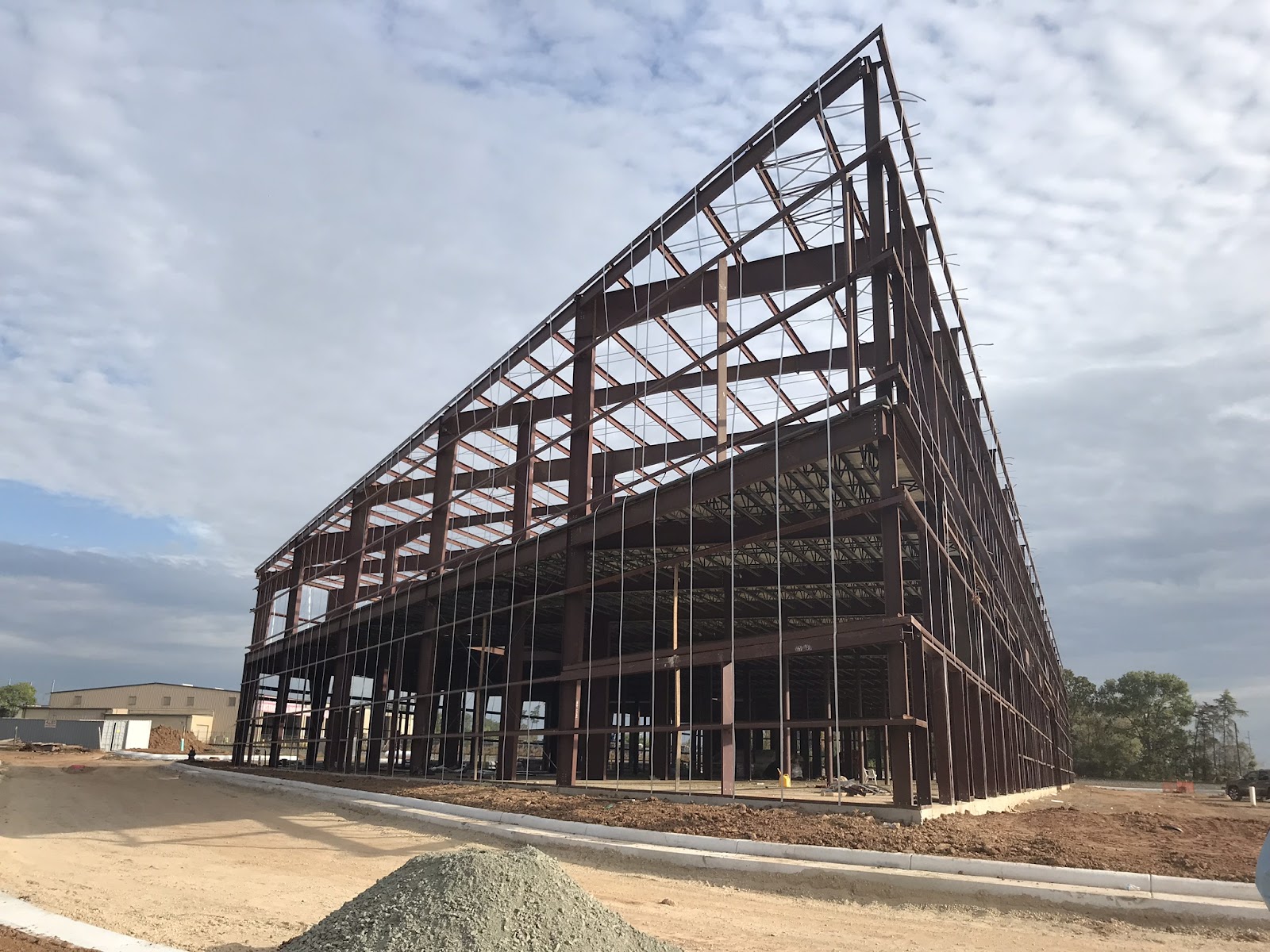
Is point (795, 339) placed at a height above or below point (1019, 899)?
above

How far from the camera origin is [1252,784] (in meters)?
45.2

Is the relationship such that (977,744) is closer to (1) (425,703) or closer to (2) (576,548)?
(2) (576,548)

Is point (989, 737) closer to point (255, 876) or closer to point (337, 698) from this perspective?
point (255, 876)

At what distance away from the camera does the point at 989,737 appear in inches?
1024

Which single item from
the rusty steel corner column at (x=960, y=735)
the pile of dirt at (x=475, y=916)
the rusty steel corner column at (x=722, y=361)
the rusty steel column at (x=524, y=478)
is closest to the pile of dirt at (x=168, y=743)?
the rusty steel column at (x=524, y=478)

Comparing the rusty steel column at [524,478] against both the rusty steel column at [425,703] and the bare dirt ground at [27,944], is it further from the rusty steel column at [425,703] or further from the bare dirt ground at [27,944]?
the bare dirt ground at [27,944]

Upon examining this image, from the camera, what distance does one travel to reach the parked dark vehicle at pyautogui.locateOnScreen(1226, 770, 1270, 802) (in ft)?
148

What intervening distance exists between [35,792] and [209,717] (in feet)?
216

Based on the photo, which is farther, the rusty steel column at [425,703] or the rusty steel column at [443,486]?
the rusty steel column at [443,486]

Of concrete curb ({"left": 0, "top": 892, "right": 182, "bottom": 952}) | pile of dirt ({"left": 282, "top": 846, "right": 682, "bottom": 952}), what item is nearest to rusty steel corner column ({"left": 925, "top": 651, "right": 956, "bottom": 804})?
pile of dirt ({"left": 282, "top": 846, "right": 682, "bottom": 952})

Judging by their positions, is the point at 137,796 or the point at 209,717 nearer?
the point at 137,796

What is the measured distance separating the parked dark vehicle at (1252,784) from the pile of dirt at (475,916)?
5025 cm

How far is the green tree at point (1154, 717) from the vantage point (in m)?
90.1

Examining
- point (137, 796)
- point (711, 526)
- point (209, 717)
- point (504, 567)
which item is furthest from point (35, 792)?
point (209, 717)
